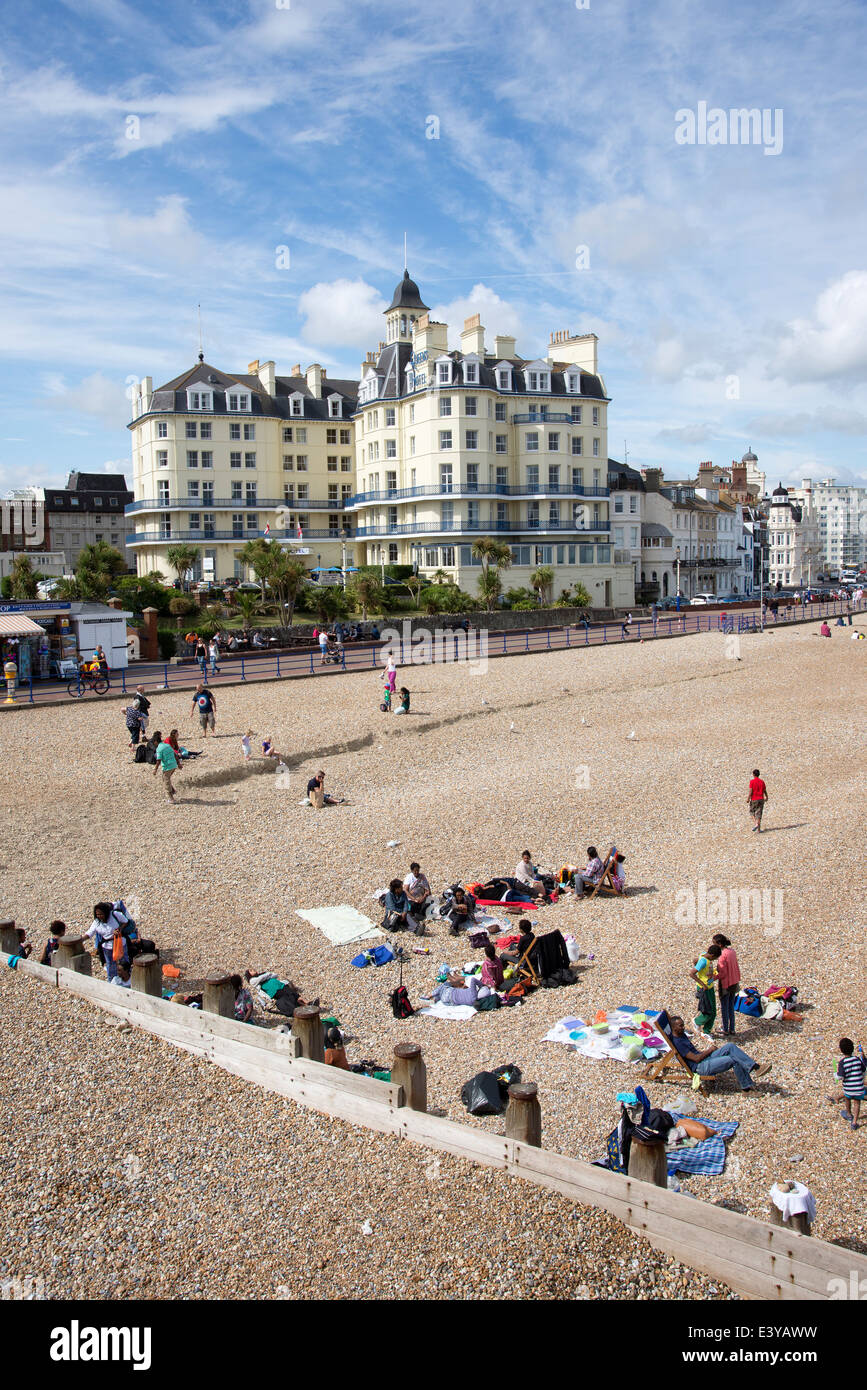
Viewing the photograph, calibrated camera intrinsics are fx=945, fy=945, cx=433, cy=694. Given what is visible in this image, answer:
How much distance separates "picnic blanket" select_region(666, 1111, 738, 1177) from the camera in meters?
7.02

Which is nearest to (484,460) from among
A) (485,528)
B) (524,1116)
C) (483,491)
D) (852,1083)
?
(483,491)

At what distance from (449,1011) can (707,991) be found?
272cm

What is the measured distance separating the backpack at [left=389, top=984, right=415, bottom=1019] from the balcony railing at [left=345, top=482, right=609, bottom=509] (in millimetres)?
42615

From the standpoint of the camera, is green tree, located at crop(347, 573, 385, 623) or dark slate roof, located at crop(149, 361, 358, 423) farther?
dark slate roof, located at crop(149, 361, 358, 423)

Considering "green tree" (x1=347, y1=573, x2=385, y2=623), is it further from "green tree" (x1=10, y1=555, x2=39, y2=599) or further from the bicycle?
the bicycle

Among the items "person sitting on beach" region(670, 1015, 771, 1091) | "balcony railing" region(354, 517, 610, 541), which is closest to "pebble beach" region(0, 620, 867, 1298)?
"person sitting on beach" region(670, 1015, 771, 1091)

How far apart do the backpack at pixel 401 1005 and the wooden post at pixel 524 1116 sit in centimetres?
382

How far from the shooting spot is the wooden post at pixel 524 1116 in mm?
6285

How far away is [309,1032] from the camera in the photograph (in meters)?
7.48

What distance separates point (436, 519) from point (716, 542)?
37.8 metres

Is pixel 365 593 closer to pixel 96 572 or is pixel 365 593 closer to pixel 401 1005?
pixel 96 572

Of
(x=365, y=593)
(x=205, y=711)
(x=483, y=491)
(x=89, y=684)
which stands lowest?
(x=205, y=711)

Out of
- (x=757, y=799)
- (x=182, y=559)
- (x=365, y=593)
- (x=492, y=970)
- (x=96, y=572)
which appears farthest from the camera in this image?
(x=182, y=559)
